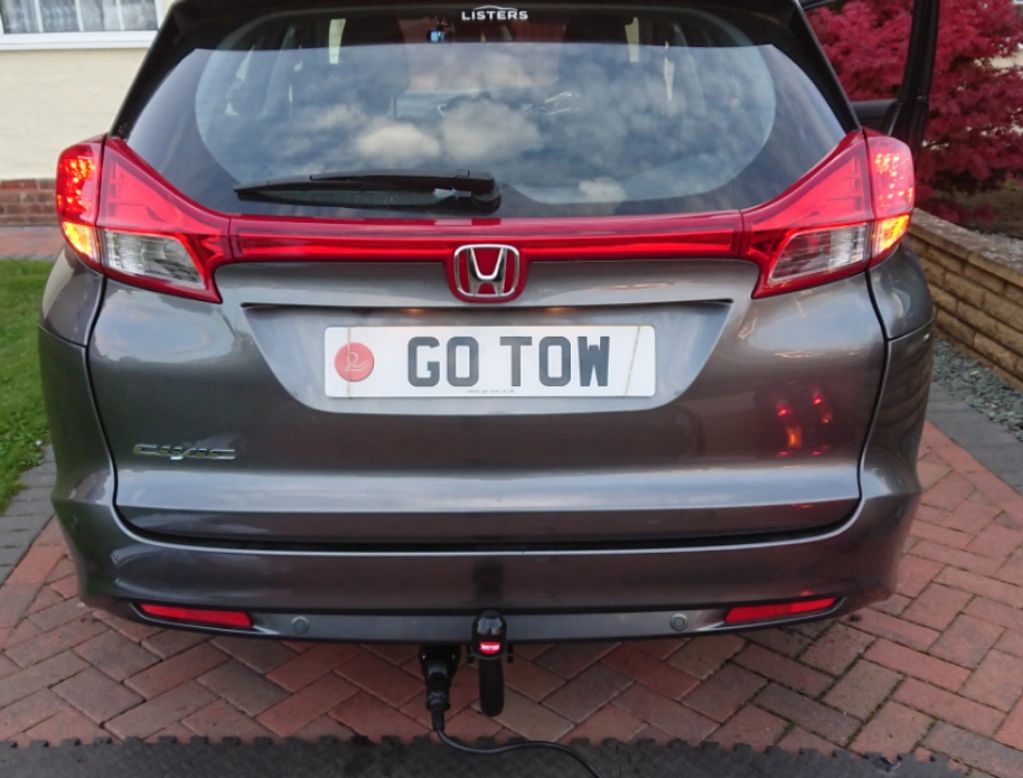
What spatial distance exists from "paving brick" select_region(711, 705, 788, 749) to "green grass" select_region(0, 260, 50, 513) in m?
2.55

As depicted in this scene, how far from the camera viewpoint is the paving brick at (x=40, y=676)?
2.50 metres

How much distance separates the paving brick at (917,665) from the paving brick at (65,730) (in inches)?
76.5

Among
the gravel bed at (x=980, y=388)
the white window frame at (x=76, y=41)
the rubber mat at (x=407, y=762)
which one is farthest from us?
the white window frame at (x=76, y=41)

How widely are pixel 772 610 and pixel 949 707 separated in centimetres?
83

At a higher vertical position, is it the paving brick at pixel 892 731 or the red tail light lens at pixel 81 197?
the red tail light lens at pixel 81 197

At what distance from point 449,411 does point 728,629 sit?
0.68 m

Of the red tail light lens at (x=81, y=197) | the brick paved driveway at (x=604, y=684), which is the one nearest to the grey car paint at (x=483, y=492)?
the red tail light lens at (x=81, y=197)

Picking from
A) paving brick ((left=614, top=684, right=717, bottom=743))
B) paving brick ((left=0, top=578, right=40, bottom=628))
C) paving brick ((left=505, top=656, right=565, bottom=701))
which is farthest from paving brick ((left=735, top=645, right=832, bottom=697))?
paving brick ((left=0, top=578, right=40, bottom=628))

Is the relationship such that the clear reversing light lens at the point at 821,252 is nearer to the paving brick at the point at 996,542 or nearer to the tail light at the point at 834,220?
the tail light at the point at 834,220

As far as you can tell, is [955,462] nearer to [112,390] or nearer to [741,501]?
[741,501]

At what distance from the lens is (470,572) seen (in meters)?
1.80

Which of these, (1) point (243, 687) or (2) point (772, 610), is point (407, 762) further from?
(2) point (772, 610)

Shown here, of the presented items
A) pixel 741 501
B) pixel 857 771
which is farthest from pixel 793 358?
pixel 857 771

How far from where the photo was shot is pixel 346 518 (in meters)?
1.77
